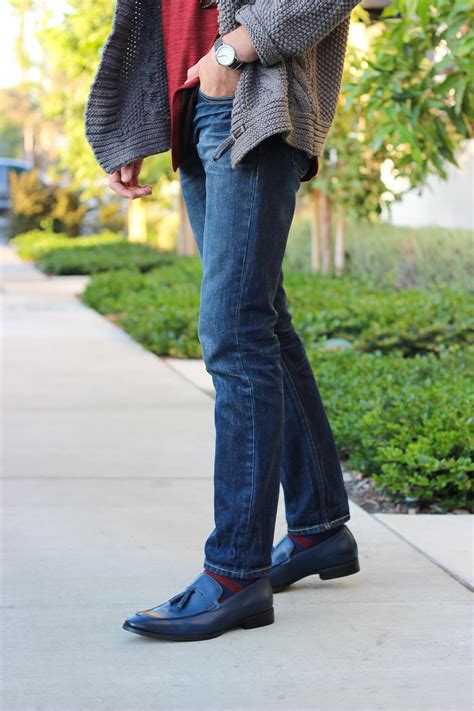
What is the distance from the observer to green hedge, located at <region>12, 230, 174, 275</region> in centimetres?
1533

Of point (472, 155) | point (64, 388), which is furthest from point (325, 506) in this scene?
point (472, 155)

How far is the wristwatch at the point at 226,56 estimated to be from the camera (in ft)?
7.93

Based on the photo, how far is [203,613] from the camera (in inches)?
102

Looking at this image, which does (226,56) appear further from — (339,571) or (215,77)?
(339,571)

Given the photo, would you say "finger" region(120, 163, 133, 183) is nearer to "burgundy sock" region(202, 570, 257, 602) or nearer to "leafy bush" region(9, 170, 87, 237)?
"burgundy sock" region(202, 570, 257, 602)

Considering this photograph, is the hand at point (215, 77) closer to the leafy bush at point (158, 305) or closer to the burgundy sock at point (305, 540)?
the burgundy sock at point (305, 540)

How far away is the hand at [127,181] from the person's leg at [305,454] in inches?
17.0

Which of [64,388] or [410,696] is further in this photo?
[64,388]

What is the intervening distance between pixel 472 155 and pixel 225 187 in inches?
342

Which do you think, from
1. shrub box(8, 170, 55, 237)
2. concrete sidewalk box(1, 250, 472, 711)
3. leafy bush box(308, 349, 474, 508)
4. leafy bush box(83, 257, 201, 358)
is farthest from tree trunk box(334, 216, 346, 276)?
shrub box(8, 170, 55, 237)

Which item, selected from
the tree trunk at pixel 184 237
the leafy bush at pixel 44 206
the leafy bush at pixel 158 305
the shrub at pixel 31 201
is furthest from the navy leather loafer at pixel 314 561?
the shrub at pixel 31 201

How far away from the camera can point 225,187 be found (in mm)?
2506

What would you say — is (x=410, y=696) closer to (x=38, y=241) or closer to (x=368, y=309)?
(x=368, y=309)

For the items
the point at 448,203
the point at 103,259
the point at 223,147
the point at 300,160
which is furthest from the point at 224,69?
the point at 103,259
